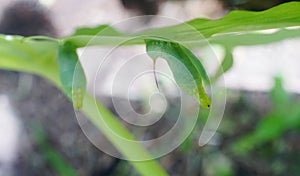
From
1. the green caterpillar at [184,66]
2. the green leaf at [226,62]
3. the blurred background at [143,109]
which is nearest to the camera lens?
the green caterpillar at [184,66]

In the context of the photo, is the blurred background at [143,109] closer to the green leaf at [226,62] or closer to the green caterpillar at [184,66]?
the green leaf at [226,62]

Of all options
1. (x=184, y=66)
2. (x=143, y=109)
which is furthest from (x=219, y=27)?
(x=143, y=109)

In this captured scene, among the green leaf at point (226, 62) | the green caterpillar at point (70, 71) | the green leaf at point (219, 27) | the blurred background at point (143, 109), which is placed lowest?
the blurred background at point (143, 109)

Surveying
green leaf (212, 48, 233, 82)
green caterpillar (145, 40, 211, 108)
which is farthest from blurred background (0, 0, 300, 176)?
green caterpillar (145, 40, 211, 108)

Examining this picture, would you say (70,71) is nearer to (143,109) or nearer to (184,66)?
(184,66)

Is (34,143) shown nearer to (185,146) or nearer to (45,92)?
(45,92)

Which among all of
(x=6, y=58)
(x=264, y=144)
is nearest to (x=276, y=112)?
(x=264, y=144)

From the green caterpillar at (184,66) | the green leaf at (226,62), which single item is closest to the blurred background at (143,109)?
the green leaf at (226,62)
